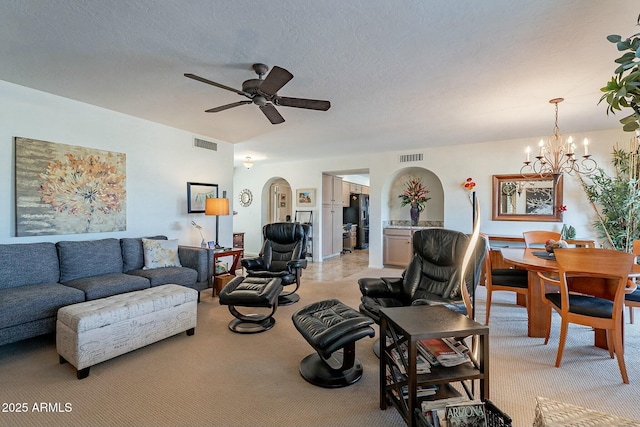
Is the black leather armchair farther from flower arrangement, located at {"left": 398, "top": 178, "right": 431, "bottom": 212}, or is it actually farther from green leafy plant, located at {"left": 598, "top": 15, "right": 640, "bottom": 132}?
green leafy plant, located at {"left": 598, "top": 15, "right": 640, "bottom": 132}

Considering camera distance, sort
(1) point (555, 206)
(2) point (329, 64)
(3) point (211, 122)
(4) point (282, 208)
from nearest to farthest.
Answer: (2) point (329, 64)
(3) point (211, 122)
(1) point (555, 206)
(4) point (282, 208)

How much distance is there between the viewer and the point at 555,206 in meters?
4.92

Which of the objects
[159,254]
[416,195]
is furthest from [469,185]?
[159,254]

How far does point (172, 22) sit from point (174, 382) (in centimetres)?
250

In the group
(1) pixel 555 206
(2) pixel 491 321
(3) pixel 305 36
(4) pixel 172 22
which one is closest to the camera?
(4) pixel 172 22

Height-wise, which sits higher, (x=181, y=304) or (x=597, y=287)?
(x=597, y=287)

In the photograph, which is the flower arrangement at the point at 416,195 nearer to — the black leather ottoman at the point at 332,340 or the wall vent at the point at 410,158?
the wall vent at the point at 410,158

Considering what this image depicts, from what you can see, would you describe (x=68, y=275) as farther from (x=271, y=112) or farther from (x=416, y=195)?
(x=416, y=195)

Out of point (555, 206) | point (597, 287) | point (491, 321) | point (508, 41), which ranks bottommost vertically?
point (491, 321)

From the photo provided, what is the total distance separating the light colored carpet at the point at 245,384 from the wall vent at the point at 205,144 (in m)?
3.15

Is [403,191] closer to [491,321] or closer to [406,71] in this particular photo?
[491,321]

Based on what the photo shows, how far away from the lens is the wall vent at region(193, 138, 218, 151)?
4894 mm

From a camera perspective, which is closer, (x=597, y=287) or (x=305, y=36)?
(x=305, y=36)

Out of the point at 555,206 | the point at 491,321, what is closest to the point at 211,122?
the point at 491,321
